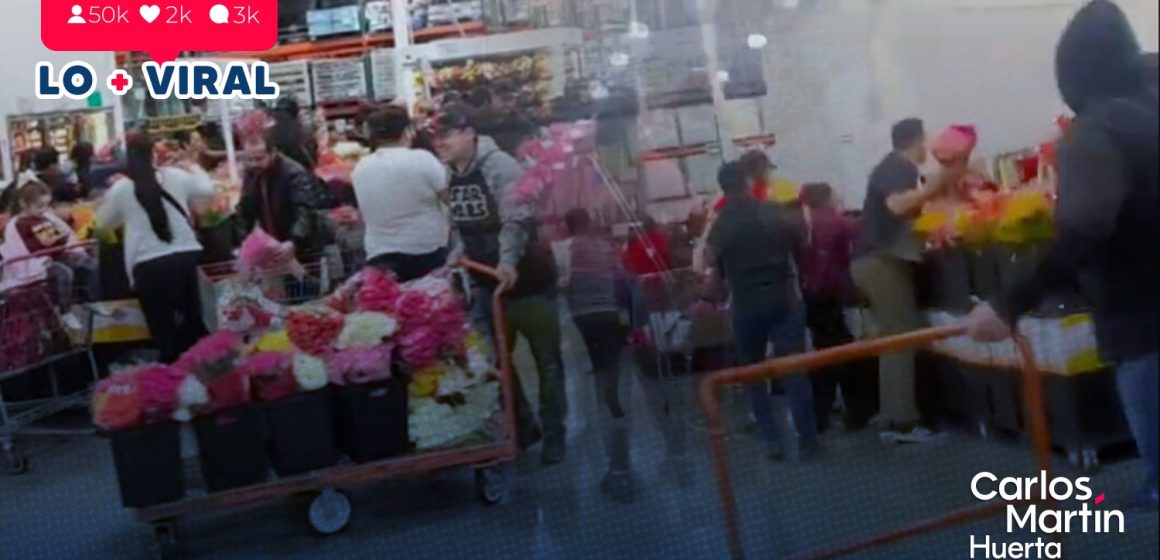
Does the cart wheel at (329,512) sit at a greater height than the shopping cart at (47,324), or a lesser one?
lesser

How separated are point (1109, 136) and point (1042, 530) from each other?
119 centimetres

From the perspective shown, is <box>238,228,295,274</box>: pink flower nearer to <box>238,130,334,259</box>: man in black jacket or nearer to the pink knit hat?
<box>238,130,334,259</box>: man in black jacket

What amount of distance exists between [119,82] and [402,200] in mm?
776

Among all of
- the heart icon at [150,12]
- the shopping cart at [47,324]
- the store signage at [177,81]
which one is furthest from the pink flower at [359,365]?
the heart icon at [150,12]

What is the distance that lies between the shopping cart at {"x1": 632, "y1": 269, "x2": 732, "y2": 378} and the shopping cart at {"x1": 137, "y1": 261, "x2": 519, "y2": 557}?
0.39 m

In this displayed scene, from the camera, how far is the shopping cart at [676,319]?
14.3 feet

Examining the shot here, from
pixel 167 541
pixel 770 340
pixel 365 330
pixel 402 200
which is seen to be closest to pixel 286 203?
pixel 402 200

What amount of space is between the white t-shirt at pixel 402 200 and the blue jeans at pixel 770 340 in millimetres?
848

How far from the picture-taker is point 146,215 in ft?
13.7

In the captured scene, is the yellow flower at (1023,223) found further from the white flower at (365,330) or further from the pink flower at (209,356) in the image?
the pink flower at (209,356)

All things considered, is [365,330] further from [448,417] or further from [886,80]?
[886,80]

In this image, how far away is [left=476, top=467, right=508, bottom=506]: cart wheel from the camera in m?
4.53

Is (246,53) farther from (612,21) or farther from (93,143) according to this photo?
(612,21)
